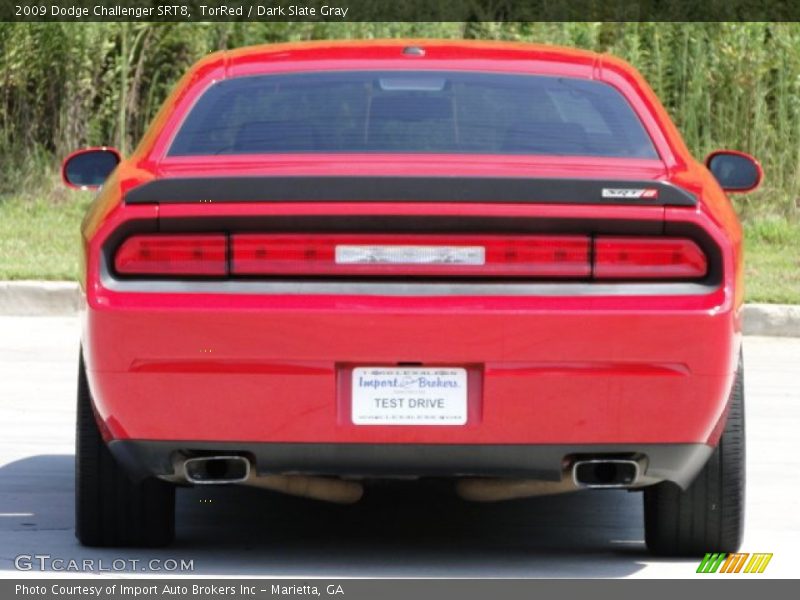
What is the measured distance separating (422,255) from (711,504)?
1.25 metres

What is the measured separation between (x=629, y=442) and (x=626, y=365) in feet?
0.74

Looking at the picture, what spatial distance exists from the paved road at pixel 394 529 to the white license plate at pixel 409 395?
61 centimetres

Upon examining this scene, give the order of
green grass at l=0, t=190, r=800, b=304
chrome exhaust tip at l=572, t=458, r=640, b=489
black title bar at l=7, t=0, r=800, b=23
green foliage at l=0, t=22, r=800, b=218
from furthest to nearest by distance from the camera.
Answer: black title bar at l=7, t=0, r=800, b=23 → green foliage at l=0, t=22, r=800, b=218 → green grass at l=0, t=190, r=800, b=304 → chrome exhaust tip at l=572, t=458, r=640, b=489

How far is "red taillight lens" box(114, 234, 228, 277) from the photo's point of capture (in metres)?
5.30

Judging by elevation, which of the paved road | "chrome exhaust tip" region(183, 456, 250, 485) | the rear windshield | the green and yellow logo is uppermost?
the rear windshield

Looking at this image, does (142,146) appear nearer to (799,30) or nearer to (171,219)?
(171,219)

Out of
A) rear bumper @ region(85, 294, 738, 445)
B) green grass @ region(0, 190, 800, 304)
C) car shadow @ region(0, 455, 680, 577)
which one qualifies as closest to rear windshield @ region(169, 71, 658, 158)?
rear bumper @ region(85, 294, 738, 445)

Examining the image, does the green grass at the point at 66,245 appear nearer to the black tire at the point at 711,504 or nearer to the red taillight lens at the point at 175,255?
the black tire at the point at 711,504

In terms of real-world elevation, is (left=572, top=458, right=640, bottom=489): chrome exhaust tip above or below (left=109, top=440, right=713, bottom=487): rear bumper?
below

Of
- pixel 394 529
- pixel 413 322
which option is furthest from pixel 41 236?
pixel 413 322

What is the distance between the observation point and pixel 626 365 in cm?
527

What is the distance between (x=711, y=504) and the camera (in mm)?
5879

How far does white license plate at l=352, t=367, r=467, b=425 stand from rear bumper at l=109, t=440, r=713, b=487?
8 cm

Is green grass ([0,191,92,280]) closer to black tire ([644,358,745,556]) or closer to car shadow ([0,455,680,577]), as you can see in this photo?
car shadow ([0,455,680,577])
